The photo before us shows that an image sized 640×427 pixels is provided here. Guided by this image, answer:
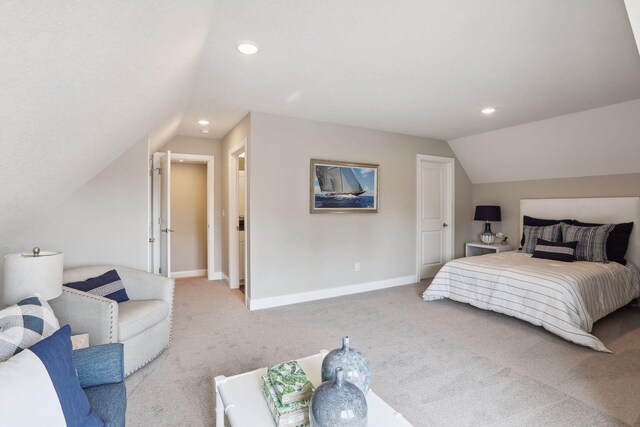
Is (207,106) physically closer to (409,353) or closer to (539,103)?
(409,353)

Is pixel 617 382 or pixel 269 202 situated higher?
pixel 269 202

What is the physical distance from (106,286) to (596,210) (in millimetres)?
5672

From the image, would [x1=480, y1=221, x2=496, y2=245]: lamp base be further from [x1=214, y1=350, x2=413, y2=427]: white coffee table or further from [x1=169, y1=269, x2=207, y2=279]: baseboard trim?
[x1=169, y1=269, x2=207, y2=279]: baseboard trim

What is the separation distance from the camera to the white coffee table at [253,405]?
127 cm

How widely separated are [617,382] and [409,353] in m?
1.38

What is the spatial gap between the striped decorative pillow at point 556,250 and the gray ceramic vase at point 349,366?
145 inches

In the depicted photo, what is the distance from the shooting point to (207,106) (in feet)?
11.5

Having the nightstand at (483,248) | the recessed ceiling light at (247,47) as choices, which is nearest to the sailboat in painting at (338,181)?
the recessed ceiling light at (247,47)

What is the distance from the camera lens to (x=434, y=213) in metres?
5.35

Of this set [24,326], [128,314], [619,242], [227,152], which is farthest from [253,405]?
[619,242]

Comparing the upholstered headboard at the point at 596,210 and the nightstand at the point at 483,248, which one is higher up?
the upholstered headboard at the point at 596,210

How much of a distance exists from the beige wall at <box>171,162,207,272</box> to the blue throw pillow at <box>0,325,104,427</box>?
444 cm

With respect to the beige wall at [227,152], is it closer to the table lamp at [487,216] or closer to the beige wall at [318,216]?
the beige wall at [318,216]

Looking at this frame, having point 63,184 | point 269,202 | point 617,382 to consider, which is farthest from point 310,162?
point 617,382
